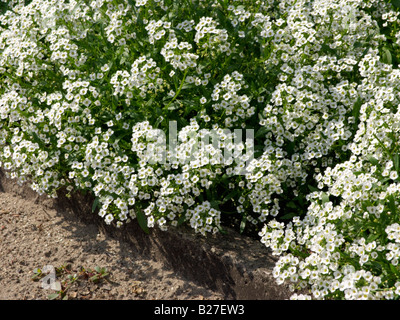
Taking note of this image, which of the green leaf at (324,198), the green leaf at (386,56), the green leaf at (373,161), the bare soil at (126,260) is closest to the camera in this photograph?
the green leaf at (373,161)

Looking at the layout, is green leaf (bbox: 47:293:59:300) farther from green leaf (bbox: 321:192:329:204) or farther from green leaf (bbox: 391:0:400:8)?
green leaf (bbox: 391:0:400:8)

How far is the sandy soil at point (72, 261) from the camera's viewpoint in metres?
4.47

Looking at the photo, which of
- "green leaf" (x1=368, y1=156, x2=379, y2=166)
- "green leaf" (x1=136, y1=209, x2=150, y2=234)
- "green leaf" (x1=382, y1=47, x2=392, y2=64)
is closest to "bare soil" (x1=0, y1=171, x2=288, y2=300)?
"green leaf" (x1=136, y1=209, x2=150, y2=234)

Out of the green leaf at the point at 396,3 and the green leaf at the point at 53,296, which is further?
the green leaf at the point at 396,3

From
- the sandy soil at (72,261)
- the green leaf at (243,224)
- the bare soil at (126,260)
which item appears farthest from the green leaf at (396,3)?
the sandy soil at (72,261)

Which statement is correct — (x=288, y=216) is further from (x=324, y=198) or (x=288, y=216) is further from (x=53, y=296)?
(x=53, y=296)

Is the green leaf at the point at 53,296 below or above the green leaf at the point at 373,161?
below

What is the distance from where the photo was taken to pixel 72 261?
4.80 meters

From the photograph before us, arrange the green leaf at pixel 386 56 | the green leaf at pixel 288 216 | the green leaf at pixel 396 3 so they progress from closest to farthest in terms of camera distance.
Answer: the green leaf at pixel 288 216
the green leaf at pixel 386 56
the green leaf at pixel 396 3

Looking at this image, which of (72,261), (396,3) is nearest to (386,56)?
(396,3)

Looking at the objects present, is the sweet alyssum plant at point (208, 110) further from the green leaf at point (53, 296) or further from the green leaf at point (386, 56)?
the green leaf at point (53, 296)

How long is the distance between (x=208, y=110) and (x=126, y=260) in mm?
1498

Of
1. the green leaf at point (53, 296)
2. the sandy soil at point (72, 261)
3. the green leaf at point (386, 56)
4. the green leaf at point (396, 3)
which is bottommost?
the green leaf at point (53, 296)

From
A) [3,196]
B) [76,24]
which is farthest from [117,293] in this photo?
[76,24]
